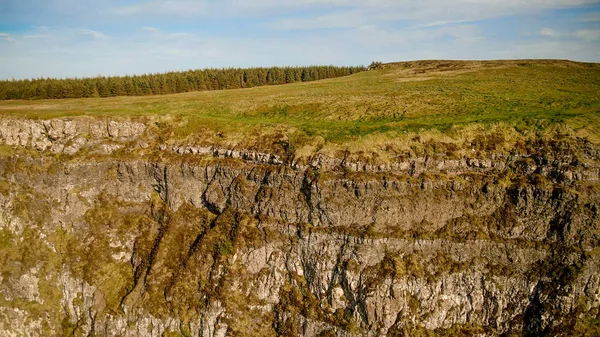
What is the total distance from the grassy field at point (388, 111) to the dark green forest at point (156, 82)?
27.6m

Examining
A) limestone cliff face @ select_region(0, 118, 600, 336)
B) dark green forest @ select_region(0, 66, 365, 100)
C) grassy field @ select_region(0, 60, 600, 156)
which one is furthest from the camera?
dark green forest @ select_region(0, 66, 365, 100)

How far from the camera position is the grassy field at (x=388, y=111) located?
147ft

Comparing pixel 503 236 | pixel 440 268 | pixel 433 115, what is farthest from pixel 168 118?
pixel 503 236

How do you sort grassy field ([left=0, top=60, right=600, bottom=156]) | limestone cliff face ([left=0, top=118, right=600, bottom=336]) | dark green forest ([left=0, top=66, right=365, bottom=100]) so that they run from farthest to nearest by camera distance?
1. dark green forest ([left=0, top=66, right=365, bottom=100])
2. grassy field ([left=0, top=60, right=600, bottom=156])
3. limestone cliff face ([left=0, top=118, right=600, bottom=336])

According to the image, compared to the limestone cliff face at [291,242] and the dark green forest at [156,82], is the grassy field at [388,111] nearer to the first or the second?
the limestone cliff face at [291,242]

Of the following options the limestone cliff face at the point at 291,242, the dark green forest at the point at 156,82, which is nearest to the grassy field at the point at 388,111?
the limestone cliff face at the point at 291,242

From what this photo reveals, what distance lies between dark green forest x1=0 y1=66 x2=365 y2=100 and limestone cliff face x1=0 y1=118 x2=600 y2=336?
48.0m

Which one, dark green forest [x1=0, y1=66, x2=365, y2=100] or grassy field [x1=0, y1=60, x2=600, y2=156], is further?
dark green forest [x1=0, y1=66, x2=365, y2=100]

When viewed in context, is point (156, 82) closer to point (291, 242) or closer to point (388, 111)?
point (388, 111)

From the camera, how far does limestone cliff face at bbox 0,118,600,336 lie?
3728 centimetres

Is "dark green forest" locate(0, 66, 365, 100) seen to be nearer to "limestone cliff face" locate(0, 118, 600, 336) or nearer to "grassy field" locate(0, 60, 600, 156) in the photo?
"grassy field" locate(0, 60, 600, 156)

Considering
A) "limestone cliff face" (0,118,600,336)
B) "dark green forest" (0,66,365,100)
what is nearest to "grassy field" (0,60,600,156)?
"limestone cliff face" (0,118,600,336)

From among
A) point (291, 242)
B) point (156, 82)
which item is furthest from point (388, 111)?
point (156, 82)

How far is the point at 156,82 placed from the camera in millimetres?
101625
